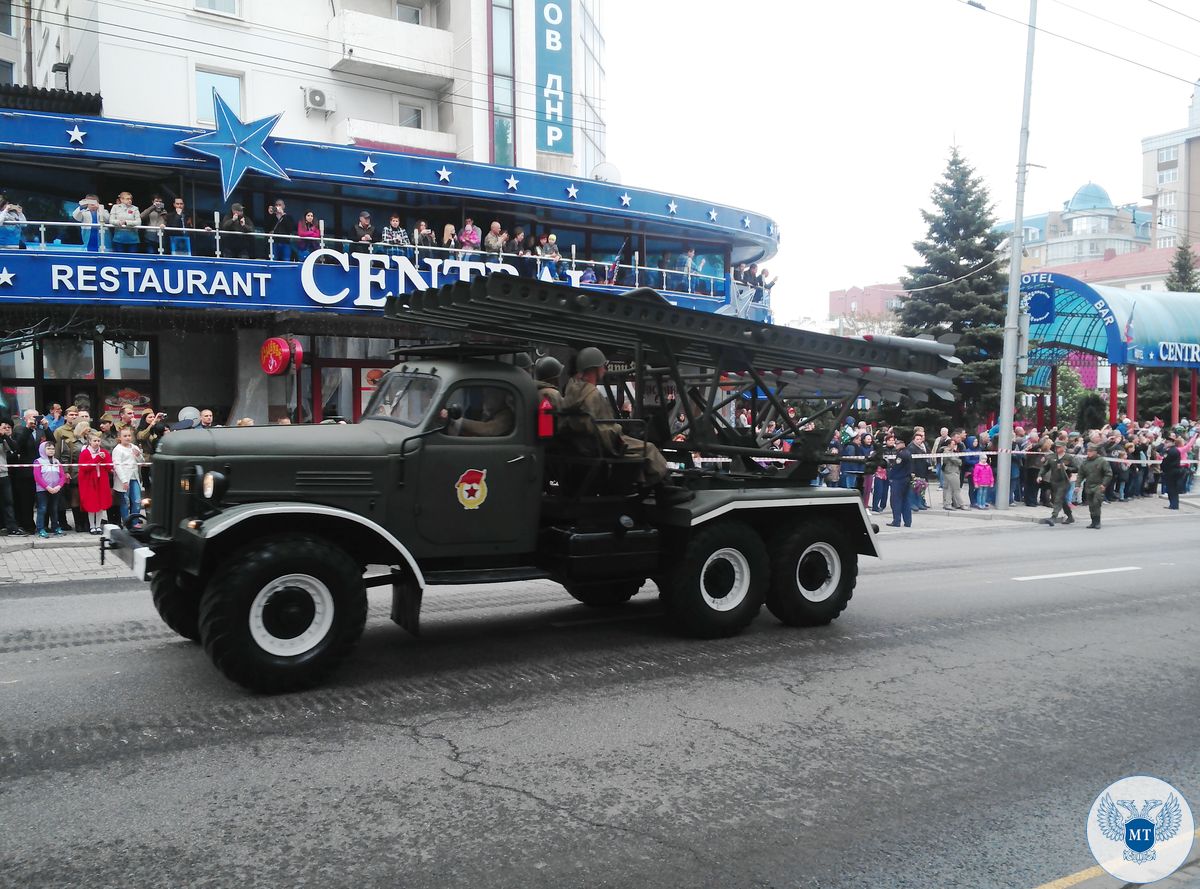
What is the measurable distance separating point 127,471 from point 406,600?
9.25 m

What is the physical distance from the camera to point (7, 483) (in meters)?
14.3

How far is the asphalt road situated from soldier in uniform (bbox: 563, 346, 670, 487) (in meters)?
1.44

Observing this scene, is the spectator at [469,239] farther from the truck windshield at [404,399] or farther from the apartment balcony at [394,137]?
the truck windshield at [404,399]

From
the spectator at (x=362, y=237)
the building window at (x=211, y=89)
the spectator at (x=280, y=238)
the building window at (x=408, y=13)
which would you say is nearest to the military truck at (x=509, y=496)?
the spectator at (x=362, y=237)

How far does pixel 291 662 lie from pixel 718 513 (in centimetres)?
354

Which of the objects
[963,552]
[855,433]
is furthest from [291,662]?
[855,433]

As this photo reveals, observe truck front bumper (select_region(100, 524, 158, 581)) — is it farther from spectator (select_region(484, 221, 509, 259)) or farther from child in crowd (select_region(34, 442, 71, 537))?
spectator (select_region(484, 221, 509, 259))

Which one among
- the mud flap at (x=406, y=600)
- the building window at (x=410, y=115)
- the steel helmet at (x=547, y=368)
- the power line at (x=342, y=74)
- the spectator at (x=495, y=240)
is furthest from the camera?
the building window at (x=410, y=115)

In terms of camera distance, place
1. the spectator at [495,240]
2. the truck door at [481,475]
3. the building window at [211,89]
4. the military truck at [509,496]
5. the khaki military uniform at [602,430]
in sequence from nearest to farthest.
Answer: the military truck at [509,496], the truck door at [481,475], the khaki military uniform at [602,430], the spectator at [495,240], the building window at [211,89]

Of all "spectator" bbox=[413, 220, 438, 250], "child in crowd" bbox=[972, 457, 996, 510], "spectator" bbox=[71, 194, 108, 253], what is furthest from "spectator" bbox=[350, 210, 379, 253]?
"child in crowd" bbox=[972, 457, 996, 510]

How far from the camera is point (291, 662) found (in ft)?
20.6

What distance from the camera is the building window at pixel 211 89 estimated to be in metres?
24.4

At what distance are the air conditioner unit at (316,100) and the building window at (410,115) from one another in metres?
2.60

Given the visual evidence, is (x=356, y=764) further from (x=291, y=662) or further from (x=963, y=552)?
(x=963, y=552)
